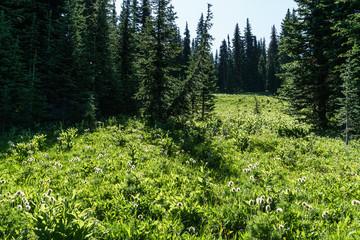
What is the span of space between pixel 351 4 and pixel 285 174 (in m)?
18.4

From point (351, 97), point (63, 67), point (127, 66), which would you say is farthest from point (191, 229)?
point (127, 66)

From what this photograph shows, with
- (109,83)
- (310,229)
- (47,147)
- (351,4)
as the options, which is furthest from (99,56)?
(351,4)

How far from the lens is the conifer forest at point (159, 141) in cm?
350

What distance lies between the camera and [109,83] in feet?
65.9

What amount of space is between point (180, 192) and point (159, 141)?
4.89m

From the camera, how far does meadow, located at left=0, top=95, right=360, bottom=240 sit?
122 inches

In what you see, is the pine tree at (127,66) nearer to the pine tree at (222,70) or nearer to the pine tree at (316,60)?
the pine tree at (316,60)

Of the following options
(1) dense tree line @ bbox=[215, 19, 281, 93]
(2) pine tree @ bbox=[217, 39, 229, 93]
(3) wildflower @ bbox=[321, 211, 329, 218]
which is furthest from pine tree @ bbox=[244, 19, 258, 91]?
(3) wildflower @ bbox=[321, 211, 329, 218]

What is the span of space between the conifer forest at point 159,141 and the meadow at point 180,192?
0.04m

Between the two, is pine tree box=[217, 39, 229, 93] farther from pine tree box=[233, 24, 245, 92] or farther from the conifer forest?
the conifer forest

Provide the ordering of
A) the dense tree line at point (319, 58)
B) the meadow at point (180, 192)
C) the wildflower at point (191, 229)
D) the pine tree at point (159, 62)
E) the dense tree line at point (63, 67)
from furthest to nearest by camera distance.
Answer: the dense tree line at point (319, 58), the pine tree at point (159, 62), the dense tree line at point (63, 67), the wildflower at point (191, 229), the meadow at point (180, 192)

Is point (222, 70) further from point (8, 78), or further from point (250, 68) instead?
point (8, 78)

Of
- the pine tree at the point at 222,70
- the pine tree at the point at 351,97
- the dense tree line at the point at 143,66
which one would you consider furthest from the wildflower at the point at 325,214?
the pine tree at the point at 222,70

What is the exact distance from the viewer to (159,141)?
9.63 m
